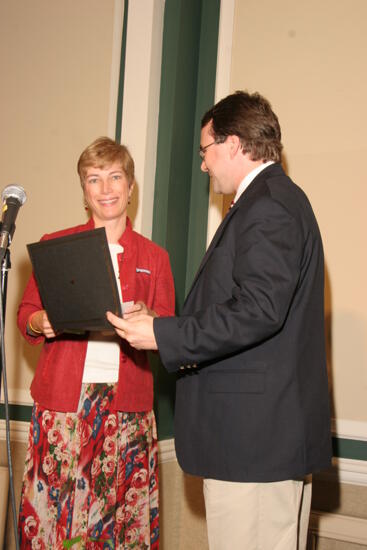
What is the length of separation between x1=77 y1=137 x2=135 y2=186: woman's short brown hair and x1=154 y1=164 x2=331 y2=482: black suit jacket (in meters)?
0.91

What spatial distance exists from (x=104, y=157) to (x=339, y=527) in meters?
2.00

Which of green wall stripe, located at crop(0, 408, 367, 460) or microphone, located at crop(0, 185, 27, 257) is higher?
microphone, located at crop(0, 185, 27, 257)

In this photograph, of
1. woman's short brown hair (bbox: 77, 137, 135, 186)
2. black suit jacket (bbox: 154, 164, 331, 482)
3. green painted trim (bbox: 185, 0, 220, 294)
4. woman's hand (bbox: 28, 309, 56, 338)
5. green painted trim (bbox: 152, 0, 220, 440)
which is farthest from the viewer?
green painted trim (bbox: 185, 0, 220, 294)

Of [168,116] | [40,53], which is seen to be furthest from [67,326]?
[40,53]

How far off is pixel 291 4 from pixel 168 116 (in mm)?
861

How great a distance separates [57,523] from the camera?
2.46 m

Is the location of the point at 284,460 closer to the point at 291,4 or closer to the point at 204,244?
the point at 204,244

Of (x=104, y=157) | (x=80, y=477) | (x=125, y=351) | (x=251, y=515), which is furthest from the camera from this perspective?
(x=104, y=157)

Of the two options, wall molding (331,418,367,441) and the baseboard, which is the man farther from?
the baseboard

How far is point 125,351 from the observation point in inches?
102

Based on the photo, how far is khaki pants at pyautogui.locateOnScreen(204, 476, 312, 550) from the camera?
1.84 metres

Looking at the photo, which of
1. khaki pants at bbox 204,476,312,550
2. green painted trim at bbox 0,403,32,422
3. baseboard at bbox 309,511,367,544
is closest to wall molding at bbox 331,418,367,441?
baseboard at bbox 309,511,367,544

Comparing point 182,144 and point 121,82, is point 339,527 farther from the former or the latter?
point 121,82

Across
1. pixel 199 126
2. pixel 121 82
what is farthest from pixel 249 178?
pixel 121 82
